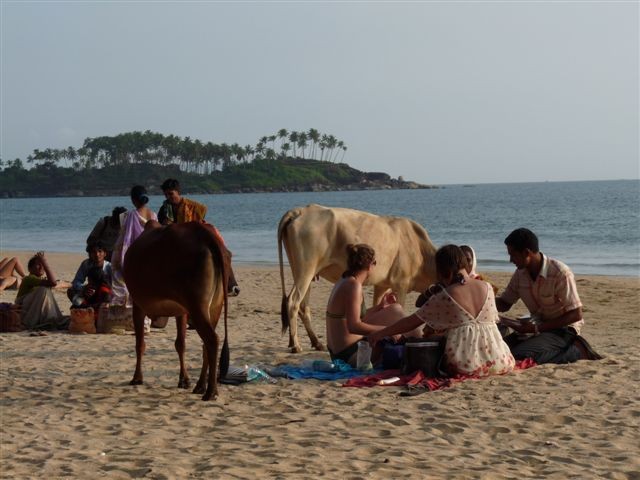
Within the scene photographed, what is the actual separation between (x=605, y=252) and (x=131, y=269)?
25744 millimetres

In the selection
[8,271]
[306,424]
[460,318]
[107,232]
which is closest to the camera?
[306,424]

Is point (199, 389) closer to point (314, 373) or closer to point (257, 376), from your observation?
point (257, 376)

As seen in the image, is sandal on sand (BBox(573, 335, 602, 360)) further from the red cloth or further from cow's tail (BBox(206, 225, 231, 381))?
cow's tail (BBox(206, 225, 231, 381))

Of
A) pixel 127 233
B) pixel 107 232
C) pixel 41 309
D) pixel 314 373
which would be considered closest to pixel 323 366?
pixel 314 373

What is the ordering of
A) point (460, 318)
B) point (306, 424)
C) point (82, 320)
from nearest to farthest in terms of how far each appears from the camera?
point (306, 424) < point (460, 318) < point (82, 320)

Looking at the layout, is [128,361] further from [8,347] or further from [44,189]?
[44,189]

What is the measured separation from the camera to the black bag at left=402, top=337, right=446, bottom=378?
7.72 m

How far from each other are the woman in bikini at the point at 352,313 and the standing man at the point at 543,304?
1.11m

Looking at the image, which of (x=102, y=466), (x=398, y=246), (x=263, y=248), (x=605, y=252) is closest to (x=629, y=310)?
(x=398, y=246)

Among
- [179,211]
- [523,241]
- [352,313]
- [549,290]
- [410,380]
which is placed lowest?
[410,380]

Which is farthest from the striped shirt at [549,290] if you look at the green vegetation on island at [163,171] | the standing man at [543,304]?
the green vegetation on island at [163,171]

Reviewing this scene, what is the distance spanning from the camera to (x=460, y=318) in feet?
24.7

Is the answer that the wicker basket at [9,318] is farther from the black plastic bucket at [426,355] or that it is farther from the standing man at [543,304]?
the standing man at [543,304]

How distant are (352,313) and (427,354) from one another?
0.73m
